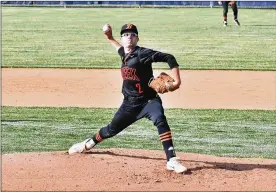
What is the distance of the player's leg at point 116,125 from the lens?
865 cm

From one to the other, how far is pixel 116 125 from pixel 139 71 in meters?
0.78

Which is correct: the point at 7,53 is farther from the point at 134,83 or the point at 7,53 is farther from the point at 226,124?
the point at 134,83

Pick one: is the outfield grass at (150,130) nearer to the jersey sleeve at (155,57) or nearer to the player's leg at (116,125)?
the player's leg at (116,125)

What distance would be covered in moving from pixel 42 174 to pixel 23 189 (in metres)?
0.62

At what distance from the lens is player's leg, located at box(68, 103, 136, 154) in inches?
340

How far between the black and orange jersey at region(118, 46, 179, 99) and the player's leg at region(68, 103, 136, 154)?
198 mm

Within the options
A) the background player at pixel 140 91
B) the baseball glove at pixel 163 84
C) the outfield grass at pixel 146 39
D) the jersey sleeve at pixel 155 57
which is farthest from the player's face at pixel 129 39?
the outfield grass at pixel 146 39

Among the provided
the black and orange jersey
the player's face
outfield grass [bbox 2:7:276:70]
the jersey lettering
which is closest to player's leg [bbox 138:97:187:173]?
the black and orange jersey

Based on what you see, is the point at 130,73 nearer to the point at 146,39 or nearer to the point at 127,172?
the point at 127,172

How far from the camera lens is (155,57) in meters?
8.24

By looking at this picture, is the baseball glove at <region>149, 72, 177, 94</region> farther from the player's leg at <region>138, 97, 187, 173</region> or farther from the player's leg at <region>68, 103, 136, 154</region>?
the player's leg at <region>68, 103, 136, 154</region>

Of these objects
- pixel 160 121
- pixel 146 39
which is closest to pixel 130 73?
pixel 160 121

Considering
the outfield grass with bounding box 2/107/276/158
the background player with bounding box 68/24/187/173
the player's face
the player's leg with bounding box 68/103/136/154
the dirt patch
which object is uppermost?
the player's face

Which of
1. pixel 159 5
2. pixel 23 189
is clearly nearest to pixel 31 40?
pixel 23 189
